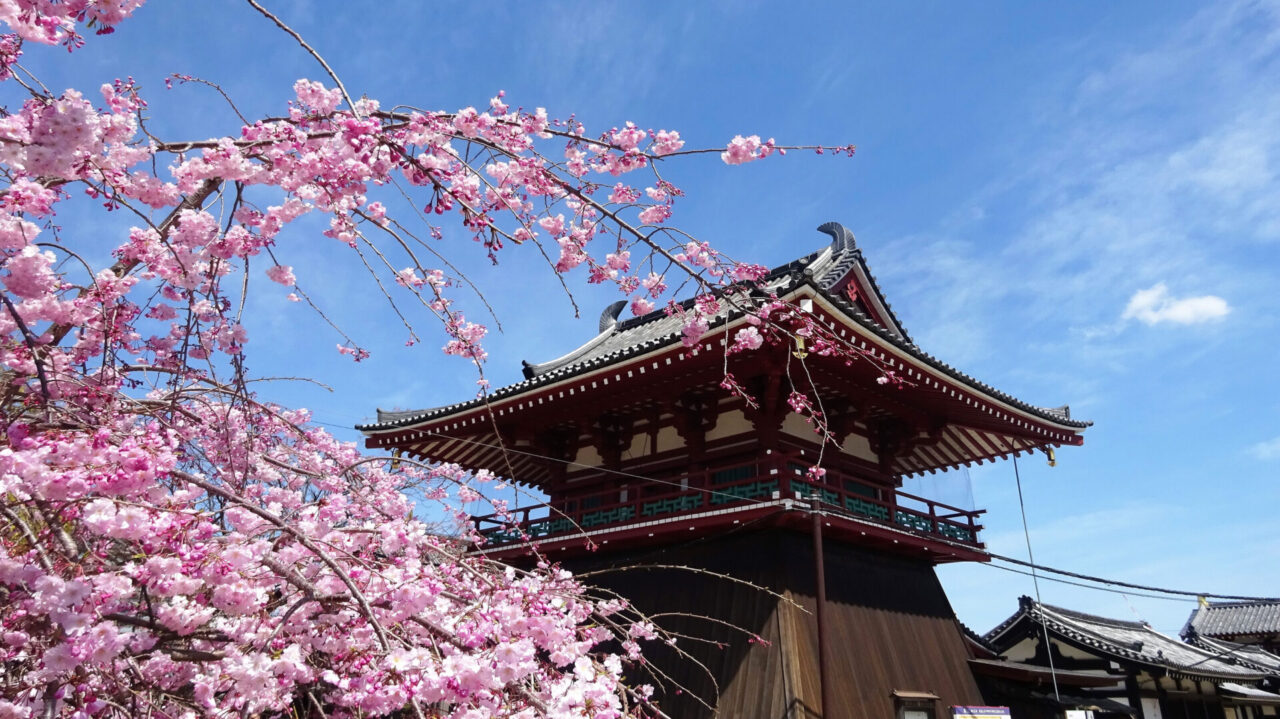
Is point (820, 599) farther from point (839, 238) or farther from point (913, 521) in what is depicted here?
point (839, 238)

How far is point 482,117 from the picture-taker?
3971 mm

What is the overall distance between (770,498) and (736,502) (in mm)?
434

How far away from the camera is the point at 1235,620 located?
95.7ft

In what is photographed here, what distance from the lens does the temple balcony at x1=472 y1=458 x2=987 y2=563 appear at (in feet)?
29.1

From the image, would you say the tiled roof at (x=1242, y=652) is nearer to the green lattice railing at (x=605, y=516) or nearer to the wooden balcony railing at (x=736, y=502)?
the wooden balcony railing at (x=736, y=502)

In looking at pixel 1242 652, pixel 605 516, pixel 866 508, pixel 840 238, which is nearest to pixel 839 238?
pixel 840 238

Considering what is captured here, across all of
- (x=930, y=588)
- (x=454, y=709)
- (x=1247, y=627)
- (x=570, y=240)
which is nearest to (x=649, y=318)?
(x=930, y=588)

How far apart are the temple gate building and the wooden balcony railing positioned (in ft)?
0.12

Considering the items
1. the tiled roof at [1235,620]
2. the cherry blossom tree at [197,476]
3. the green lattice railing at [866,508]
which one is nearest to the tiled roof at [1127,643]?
the tiled roof at [1235,620]

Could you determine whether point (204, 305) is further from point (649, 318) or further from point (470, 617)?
point (649, 318)

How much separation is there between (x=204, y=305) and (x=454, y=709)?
2.61 metres

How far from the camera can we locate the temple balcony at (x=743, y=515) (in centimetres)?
888

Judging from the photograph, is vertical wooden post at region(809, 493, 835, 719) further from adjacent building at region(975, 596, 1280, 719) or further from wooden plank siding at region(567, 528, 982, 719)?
adjacent building at region(975, 596, 1280, 719)

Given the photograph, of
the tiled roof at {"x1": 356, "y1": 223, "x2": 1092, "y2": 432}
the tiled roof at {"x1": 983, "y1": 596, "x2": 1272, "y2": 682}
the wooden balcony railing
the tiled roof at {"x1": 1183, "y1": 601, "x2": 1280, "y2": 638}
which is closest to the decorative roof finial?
the tiled roof at {"x1": 356, "y1": 223, "x2": 1092, "y2": 432}
